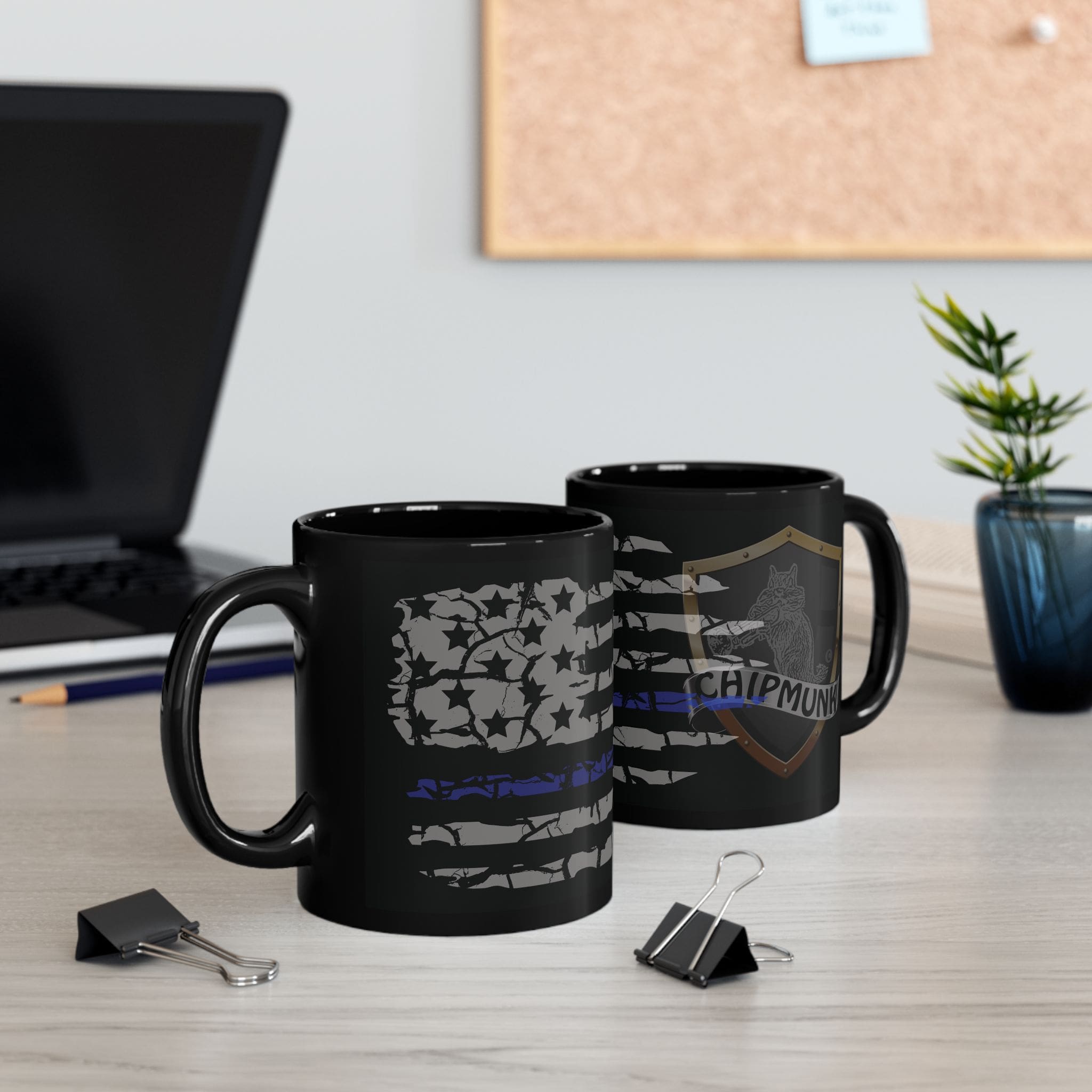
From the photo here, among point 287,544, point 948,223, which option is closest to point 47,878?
point 287,544

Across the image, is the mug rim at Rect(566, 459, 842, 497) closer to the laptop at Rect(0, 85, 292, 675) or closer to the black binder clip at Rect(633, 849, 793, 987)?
the black binder clip at Rect(633, 849, 793, 987)

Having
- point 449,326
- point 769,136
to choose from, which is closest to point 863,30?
point 769,136

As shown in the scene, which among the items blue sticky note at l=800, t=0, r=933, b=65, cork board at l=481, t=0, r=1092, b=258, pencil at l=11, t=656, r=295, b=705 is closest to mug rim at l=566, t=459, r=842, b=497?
pencil at l=11, t=656, r=295, b=705

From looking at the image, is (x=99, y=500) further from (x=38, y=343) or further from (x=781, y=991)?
(x=781, y=991)

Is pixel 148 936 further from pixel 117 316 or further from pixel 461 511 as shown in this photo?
pixel 117 316

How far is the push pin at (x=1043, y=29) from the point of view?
1666 millimetres

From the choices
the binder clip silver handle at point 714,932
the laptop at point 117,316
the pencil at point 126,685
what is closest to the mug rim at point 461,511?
the binder clip silver handle at point 714,932

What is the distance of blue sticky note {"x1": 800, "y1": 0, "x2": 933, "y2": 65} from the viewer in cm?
163

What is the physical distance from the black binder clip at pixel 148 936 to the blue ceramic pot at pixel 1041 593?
418mm

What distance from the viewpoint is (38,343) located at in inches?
36.3

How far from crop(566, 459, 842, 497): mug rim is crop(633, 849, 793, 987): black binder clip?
0.15 m

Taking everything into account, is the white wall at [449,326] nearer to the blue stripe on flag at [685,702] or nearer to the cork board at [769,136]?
the cork board at [769,136]

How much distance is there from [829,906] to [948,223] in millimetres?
1440

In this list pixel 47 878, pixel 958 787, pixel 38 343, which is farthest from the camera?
pixel 38 343
